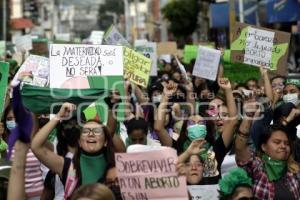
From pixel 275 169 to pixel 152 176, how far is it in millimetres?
1025

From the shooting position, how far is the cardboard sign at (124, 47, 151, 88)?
29.8 feet

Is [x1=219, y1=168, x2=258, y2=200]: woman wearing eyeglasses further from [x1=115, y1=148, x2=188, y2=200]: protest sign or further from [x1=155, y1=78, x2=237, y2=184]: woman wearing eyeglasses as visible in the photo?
[x1=155, y1=78, x2=237, y2=184]: woman wearing eyeglasses

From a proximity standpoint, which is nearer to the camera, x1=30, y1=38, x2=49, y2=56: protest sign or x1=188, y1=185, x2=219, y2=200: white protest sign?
x1=188, y1=185, x2=219, y2=200: white protest sign

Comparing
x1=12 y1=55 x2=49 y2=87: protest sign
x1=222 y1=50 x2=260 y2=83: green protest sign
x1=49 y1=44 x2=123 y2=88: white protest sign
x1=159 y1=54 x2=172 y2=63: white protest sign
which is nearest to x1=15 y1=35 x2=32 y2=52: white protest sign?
x1=159 y1=54 x2=172 y2=63: white protest sign

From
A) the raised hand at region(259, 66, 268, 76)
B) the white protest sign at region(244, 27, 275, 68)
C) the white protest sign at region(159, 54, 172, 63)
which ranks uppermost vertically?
the white protest sign at region(244, 27, 275, 68)

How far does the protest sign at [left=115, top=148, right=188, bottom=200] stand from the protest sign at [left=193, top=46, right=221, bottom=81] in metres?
6.88

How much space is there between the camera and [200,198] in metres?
5.30

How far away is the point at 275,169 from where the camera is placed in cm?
510

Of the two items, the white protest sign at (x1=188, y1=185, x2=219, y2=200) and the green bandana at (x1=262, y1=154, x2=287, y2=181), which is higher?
the green bandana at (x1=262, y1=154, x2=287, y2=181)

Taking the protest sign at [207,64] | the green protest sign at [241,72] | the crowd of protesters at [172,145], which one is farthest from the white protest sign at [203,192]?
the green protest sign at [241,72]

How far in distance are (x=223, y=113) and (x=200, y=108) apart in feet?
4.62

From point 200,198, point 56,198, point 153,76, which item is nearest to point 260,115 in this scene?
point 200,198

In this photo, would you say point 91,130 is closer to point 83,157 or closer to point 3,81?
point 83,157

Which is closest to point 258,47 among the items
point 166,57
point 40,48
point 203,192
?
point 203,192
